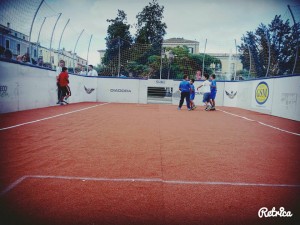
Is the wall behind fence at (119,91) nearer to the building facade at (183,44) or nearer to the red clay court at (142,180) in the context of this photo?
the building facade at (183,44)

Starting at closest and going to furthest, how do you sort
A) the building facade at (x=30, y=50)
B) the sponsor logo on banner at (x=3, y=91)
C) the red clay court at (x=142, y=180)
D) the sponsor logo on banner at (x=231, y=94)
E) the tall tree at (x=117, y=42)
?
1. the red clay court at (x=142, y=180)
2. the sponsor logo on banner at (x=3, y=91)
3. the building facade at (x=30, y=50)
4. the tall tree at (x=117, y=42)
5. the sponsor logo on banner at (x=231, y=94)

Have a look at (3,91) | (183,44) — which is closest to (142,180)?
(3,91)

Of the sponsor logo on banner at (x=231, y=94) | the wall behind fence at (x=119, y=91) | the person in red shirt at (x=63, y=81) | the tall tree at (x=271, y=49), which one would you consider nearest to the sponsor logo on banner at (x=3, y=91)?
the wall behind fence at (x=119, y=91)

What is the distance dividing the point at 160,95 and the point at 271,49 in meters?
8.64

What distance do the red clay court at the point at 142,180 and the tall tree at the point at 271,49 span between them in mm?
6253

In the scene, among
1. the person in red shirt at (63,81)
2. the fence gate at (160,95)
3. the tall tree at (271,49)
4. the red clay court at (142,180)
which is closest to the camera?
the red clay court at (142,180)

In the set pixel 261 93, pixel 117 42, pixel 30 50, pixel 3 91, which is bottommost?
pixel 3 91

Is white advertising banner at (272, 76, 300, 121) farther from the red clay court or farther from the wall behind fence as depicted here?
the red clay court

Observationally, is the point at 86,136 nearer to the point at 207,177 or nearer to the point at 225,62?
the point at 207,177

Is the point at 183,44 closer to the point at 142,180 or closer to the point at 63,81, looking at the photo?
the point at 63,81

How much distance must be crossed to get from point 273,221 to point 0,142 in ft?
14.8

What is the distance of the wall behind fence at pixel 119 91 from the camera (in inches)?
341

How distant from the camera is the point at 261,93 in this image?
40.1 ft

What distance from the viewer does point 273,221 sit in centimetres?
187
